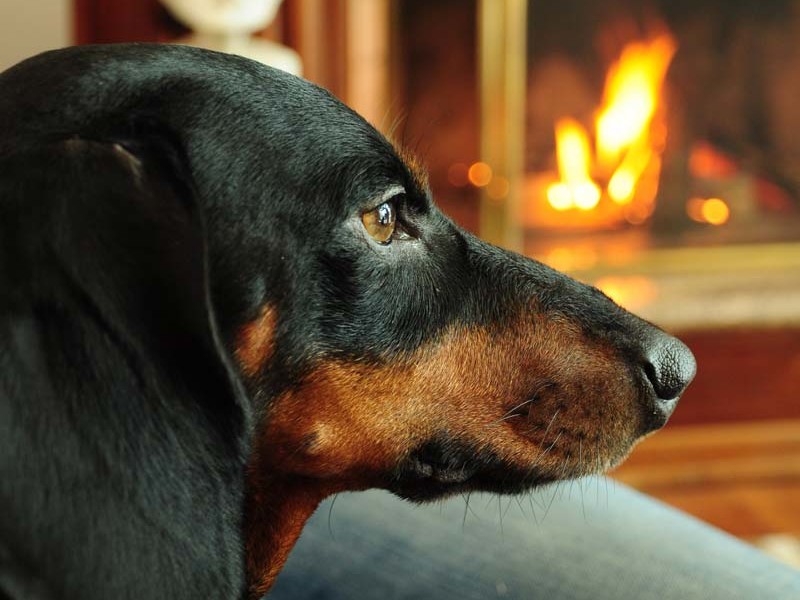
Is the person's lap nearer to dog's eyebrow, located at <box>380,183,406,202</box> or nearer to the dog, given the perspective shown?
the dog

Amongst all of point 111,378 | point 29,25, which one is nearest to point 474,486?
point 111,378

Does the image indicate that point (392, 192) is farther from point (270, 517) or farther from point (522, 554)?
point (522, 554)

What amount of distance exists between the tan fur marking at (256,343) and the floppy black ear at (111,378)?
0.06 m

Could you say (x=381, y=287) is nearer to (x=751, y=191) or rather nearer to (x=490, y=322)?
(x=490, y=322)

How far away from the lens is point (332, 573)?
1170mm

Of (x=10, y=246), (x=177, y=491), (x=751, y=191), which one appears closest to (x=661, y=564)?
(x=177, y=491)

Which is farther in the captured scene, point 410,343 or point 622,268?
point 622,268

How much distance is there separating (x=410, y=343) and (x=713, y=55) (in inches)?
86.6

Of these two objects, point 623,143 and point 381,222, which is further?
point 623,143

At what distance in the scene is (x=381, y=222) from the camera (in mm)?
969

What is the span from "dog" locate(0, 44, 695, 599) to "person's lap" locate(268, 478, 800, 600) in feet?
0.48

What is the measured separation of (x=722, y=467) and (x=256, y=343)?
7.10 ft

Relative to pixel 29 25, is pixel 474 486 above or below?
below

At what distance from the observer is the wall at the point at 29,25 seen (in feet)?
7.76
